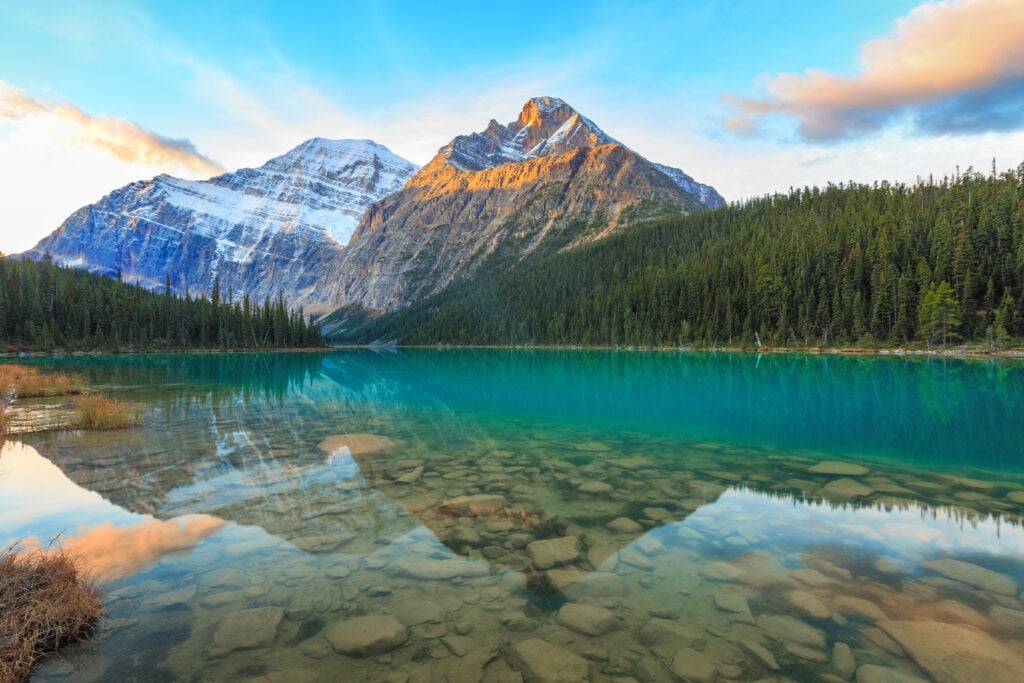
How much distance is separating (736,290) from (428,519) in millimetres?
123928

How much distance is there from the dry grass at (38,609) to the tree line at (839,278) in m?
107

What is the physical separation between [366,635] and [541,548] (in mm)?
4241

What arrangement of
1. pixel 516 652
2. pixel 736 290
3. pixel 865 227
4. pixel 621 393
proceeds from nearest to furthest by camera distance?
1. pixel 516 652
2. pixel 621 393
3. pixel 865 227
4. pixel 736 290

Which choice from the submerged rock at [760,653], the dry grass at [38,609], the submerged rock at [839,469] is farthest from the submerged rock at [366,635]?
the submerged rock at [839,469]

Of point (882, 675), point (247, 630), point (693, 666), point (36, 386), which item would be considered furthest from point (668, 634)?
point (36, 386)

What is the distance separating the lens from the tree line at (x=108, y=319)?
111 meters

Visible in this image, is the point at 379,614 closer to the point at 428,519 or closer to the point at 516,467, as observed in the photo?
the point at 428,519

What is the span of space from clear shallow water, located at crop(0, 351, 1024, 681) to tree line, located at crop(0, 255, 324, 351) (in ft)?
421

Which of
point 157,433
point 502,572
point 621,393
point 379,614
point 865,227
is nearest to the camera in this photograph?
point 379,614

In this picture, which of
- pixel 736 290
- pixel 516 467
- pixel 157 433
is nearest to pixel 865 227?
pixel 736 290

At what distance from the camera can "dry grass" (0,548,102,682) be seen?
592 centimetres

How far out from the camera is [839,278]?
336 ft

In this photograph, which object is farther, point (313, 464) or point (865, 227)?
point (865, 227)

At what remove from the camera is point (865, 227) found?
360ft
